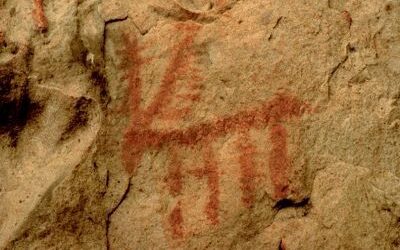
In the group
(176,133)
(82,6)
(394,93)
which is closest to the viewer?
(394,93)

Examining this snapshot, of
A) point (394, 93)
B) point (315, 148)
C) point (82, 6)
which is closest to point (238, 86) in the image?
point (315, 148)

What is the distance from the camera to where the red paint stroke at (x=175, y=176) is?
3.84 feet

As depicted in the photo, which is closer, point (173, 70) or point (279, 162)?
point (279, 162)

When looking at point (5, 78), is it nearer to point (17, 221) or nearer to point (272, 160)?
point (17, 221)

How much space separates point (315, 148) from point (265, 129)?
0.12m

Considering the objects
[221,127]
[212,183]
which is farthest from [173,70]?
[212,183]

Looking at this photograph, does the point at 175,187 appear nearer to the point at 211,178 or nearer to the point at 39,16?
the point at 211,178

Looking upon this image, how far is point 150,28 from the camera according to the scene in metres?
1.25

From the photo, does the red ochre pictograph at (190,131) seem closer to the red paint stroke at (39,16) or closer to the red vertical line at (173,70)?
the red vertical line at (173,70)

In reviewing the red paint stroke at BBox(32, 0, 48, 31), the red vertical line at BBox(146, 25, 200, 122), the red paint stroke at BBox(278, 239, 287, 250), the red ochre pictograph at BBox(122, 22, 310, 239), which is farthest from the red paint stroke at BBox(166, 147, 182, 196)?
the red paint stroke at BBox(32, 0, 48, 31)

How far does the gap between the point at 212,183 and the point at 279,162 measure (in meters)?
0.17

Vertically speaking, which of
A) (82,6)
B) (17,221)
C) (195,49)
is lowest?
(17,221)

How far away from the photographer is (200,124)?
118 centimetres

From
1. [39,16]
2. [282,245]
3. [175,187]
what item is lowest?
[282,245]
